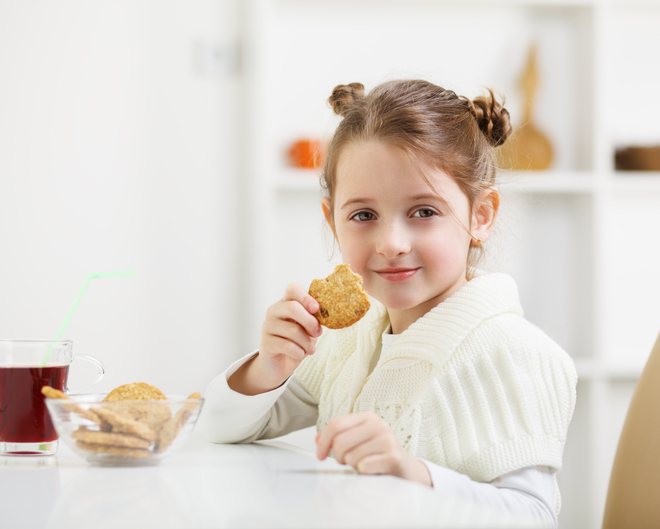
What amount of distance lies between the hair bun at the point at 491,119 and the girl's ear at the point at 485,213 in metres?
0.11

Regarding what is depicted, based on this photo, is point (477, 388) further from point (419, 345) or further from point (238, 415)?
point (238, 415)

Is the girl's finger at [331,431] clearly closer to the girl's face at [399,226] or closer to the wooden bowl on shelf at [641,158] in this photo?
the girl's face at [399,226]

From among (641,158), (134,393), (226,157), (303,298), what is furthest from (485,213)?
(641,158)

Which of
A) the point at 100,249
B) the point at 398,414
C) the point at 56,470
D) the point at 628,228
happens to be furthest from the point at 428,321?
the point at 628,228

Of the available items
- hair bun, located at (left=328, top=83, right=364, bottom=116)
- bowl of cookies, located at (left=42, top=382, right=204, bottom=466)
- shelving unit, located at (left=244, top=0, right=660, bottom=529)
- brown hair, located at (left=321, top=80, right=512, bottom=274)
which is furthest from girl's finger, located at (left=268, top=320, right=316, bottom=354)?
shelving unit, located at (left=244, top=0, right=660, bottom=529)

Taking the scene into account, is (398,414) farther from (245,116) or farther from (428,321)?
(245,116)

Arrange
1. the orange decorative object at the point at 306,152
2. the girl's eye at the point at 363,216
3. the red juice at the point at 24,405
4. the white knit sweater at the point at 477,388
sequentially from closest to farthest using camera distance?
the red juice at the point at 24,405 < the white knit sweater at the point at 477,388 < the girl's eye at the point at 363,216 < the orange decorative object at the point at 306,152

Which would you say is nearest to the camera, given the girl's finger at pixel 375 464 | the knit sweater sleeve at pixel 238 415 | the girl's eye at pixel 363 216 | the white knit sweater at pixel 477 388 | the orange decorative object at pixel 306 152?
the girl's finger at pixel 375 464

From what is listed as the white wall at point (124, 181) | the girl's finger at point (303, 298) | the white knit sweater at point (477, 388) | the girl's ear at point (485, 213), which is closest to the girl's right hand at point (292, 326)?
the girl's finger at point (303, 298)

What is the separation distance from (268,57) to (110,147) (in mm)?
593

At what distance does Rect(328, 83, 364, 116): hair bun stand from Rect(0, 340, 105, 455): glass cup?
2.30 ft

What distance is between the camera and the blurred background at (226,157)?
87.7 inches

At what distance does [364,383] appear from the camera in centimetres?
110

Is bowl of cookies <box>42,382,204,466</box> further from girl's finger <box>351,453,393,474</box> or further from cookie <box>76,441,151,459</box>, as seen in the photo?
girl's finger <box>351,453,393,474</box>
